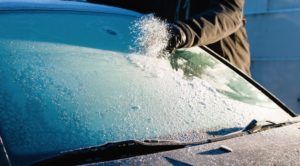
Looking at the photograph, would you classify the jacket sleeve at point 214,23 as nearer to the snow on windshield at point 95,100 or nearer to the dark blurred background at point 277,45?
the snow on windshield at point 95,100

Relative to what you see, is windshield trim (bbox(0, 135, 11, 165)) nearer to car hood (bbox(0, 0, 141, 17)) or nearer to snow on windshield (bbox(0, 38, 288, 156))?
snow on windshield (bbox(0, 38, 288, 156))

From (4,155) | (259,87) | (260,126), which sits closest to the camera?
(4,155)

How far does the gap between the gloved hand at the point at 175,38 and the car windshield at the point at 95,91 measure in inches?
2.4

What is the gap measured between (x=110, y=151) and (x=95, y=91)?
36 centimetres

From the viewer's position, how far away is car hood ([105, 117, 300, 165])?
5.82 ft

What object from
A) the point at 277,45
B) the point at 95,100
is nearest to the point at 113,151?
the point at 95,100

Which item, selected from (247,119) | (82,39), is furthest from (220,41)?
(82,39)

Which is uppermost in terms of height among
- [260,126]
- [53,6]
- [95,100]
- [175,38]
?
[53,6]

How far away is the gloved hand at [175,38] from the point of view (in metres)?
2.57

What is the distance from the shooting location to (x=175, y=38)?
2578 millimetres

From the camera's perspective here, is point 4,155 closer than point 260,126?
Yes

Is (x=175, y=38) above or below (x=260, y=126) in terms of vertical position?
above

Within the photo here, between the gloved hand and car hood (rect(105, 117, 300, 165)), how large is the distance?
62 cm

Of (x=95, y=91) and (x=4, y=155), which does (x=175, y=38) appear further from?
(x=4, y=155)
